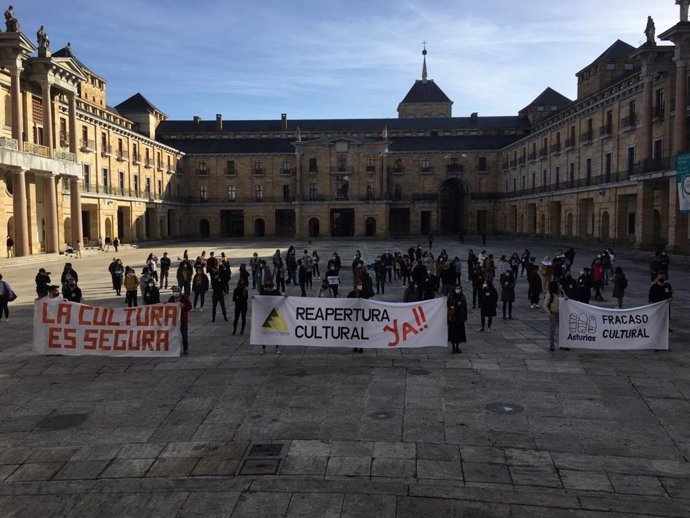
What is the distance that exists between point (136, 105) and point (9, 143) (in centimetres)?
4624

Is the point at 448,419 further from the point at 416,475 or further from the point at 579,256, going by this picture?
the point at 579,256

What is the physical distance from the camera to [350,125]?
87.1m

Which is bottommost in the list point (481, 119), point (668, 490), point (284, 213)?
point (668, 490)

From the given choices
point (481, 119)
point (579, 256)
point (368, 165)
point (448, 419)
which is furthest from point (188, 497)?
point (481, 119)

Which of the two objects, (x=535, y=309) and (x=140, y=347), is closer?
(x=140, y=347)

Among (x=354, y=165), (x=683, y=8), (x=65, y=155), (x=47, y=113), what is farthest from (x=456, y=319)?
(x=354, y=165)

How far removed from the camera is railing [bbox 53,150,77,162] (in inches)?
1638

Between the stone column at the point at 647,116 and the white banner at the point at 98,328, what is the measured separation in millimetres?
37154

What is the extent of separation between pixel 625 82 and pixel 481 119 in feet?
152

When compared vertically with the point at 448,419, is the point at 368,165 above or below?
above

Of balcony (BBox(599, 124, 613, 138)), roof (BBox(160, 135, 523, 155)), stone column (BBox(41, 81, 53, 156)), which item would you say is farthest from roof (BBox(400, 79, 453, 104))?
stone column (BBox(41, 81, 53, 156))

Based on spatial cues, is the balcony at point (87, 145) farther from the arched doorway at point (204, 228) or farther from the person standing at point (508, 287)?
the person standing at point (508, 287)

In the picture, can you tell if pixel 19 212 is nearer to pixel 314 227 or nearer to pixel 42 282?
pixel 42 282

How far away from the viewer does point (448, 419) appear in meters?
8.52
